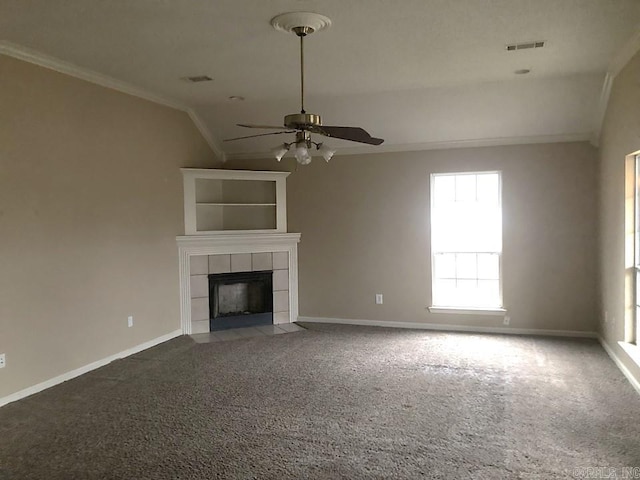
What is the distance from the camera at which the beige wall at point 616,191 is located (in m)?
3.98

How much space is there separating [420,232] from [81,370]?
13.3 ft

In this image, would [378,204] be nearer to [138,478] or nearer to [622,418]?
[622,418]

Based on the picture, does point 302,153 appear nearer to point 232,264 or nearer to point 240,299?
point 232,264

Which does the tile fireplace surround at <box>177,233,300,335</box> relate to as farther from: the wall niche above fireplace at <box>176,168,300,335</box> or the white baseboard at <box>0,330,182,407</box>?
the white baseboard at <box>0,330,182,407</box>

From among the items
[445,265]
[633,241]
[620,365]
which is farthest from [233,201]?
[620,365]

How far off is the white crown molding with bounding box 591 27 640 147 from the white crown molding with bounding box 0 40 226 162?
4398mm

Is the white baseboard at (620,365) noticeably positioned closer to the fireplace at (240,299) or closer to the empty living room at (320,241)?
the empty living room at (320,241)

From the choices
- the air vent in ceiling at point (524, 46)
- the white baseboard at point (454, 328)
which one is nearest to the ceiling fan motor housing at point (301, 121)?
the air vent in ceiling at point (524, 46)

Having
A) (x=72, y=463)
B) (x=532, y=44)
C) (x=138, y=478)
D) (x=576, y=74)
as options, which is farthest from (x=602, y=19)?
(x=72, y=463)

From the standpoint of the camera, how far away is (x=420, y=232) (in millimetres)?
6254

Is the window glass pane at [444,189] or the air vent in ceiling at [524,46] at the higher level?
the air vent in ceiling at [524,46]

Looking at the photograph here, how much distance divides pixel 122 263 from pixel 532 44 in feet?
13.8

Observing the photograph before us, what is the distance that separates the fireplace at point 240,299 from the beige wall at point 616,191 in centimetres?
389

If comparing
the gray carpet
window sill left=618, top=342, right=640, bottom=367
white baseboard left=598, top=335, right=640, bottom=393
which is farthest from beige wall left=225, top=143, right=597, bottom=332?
window sill left=618, top=342, right=640, bottom=367
